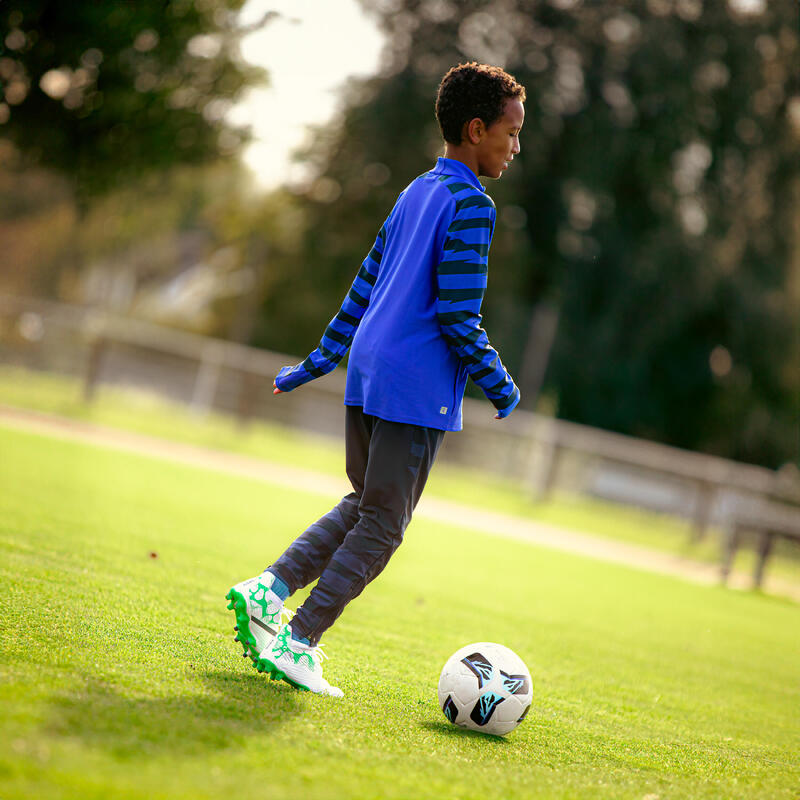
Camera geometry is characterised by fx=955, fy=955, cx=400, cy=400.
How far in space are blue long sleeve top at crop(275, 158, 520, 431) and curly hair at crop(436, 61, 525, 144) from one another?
17cm

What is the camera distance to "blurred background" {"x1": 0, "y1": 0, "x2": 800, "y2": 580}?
1630 cm

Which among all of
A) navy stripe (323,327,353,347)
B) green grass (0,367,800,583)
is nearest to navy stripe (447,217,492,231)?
navy stripe (323,327,353,347)

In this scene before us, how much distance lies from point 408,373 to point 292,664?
1.01 m

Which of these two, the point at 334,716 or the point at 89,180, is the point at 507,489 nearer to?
the point at 89,180

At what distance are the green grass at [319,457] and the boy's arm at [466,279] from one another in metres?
11.9

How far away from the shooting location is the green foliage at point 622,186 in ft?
73.7

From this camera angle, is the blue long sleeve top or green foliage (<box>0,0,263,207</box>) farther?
green foliage (<box>0,0,263,207</box>)

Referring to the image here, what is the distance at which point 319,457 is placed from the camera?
16422 millimetres

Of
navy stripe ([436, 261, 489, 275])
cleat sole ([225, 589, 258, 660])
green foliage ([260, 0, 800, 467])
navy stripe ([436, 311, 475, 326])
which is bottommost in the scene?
cleat sole ([225, 589, 258, 660])

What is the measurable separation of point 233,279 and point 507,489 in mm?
15943

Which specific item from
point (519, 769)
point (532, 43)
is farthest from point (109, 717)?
point (532, 43)

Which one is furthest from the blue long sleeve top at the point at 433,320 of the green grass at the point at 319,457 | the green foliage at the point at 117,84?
the green grass at the point at 319,457

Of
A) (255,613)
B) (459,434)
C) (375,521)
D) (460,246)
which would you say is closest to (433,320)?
(460,246)

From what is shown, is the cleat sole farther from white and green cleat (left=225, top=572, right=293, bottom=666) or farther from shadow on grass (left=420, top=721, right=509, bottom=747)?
shadow on grass (left=420, top=721, right=509, bottom=747)
